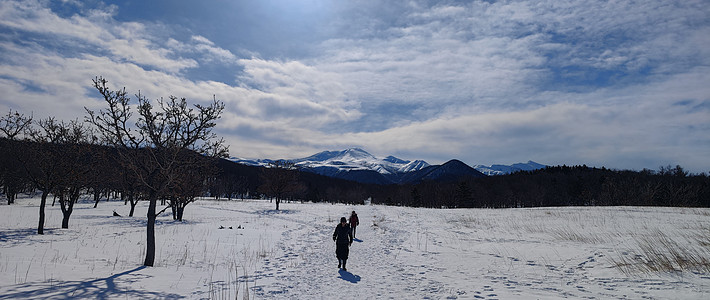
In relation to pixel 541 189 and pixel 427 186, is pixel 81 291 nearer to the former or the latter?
pixel 541 189

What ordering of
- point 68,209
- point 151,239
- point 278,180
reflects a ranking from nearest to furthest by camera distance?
point 151,239 < point 68,209 < point 278,180

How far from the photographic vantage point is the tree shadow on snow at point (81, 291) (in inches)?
275

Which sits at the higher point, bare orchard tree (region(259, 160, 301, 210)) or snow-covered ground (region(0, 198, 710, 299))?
bare orchard tree (region(259, 160, 301, 210))

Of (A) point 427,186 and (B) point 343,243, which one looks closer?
(B) point 343,243

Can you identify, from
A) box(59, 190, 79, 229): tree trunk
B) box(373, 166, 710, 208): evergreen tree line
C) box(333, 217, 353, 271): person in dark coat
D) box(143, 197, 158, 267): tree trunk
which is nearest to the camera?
box(143, 197, 158, 267): tree trunk

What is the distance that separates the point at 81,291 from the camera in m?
7.55

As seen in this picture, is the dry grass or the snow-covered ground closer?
the snow-covered ground

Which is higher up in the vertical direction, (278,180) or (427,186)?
(278,180)

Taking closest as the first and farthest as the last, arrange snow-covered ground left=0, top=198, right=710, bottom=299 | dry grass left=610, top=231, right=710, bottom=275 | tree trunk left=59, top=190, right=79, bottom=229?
snow-covered ground left=0, top=198, right=710, bottom=299
dry grass left=610, top=231, right=710, bottom=275
tree trunk left=59, top=190, right=79, bottom=229

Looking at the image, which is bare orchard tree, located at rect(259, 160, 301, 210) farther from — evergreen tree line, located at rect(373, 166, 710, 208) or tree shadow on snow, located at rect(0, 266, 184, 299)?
evergreen tree line, located at rect(373, 166, 710, 208)

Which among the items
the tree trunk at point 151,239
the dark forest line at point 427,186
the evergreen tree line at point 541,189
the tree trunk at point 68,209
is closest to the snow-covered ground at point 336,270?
the tree trunk at point 151,239

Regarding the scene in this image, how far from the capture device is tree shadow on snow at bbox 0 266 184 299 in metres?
6.99

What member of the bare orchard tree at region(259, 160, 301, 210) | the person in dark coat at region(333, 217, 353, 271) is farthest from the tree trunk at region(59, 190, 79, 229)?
the bare orchard tree at region(259, 160, 301, 210)

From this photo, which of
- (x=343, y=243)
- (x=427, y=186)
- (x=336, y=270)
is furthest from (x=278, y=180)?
(x=427, y=186)
